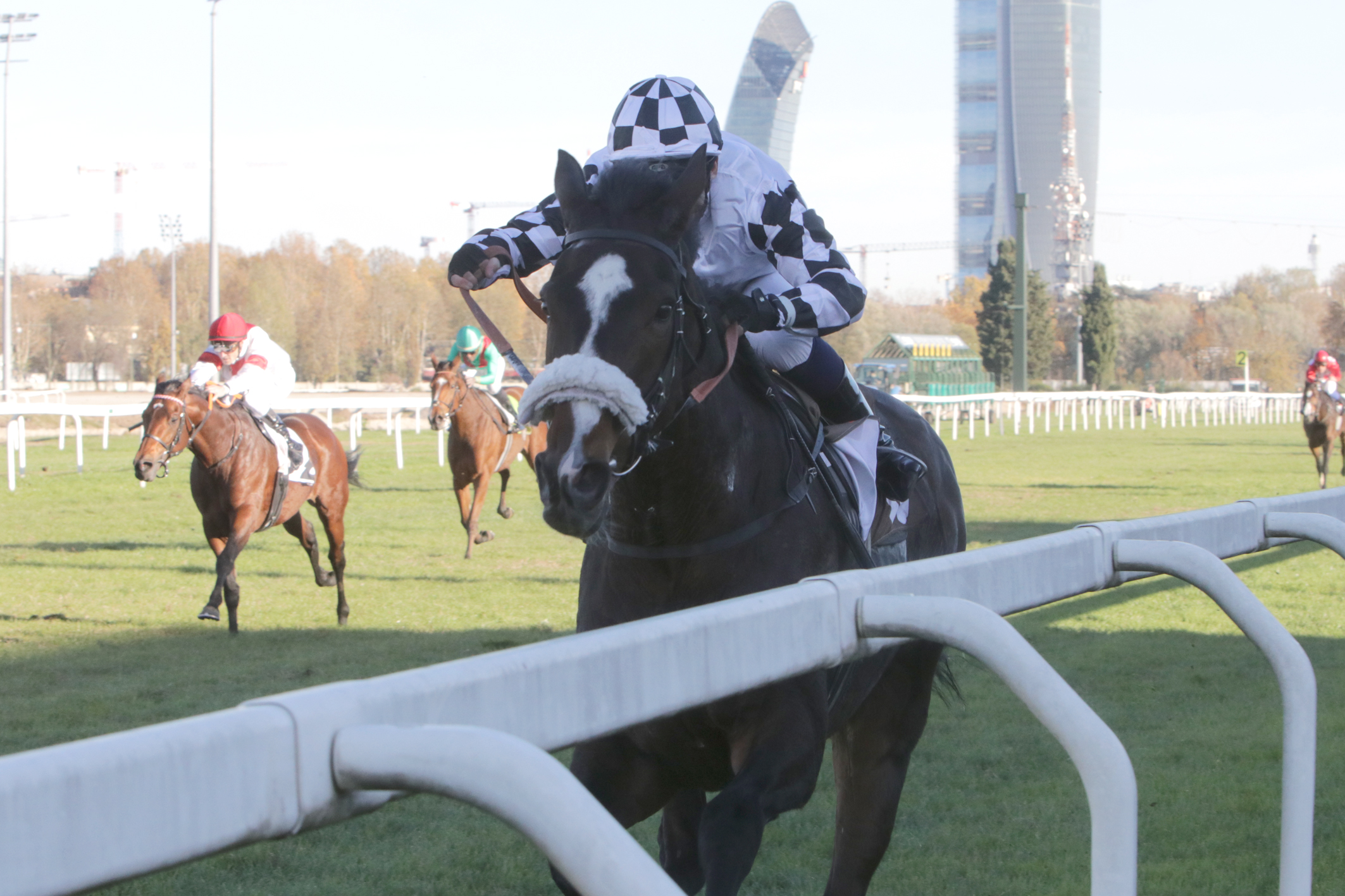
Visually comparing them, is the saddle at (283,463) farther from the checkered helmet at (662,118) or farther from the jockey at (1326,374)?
the jockey at (1326,374)

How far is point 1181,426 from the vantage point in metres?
37.1

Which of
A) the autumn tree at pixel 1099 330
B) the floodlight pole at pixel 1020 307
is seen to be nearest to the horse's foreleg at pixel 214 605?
the floodlight pole at pixel 1020 307

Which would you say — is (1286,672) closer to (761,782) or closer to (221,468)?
(761,782)

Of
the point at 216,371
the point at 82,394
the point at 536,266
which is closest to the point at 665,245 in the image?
the point at 536,266

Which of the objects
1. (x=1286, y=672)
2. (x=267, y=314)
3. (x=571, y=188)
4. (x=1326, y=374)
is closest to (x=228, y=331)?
(x=571, y=188)

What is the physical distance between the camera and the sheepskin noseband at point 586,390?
2004 millimetres

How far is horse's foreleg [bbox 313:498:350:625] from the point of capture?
8.58 meters

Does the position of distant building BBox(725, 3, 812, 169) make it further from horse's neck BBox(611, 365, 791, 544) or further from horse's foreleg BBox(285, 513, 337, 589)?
horse's neck BBox(611, 365, 791, 544)

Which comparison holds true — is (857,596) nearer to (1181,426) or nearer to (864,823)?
(864,823)

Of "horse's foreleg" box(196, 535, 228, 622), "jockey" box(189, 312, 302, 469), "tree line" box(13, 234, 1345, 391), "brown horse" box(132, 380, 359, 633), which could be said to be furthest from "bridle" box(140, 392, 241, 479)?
"tree line" box(13, 234, 1345, 391)

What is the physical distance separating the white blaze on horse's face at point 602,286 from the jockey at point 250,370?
7020 millimetres

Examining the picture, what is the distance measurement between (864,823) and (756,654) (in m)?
1.86

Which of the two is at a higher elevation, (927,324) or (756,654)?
(927,324)

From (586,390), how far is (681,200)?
0.50 m
